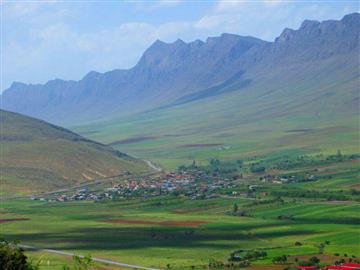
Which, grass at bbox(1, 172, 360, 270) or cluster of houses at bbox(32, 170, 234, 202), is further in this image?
cluster of houses at bbox(32, 170, 234, 202)

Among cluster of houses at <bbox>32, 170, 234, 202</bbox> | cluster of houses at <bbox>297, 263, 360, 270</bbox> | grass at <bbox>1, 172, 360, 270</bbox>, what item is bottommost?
cluster of houses at <bbox>297, 263, 360, 270</bbox>

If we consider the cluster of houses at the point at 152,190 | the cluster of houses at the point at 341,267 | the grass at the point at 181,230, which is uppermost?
the cluster of houses at the point at 152,190

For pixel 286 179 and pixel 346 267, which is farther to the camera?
pixel 286 179

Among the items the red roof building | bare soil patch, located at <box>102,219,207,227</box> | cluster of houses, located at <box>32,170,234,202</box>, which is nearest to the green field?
bare soil patch, located at <box>102,219,207,227</box>

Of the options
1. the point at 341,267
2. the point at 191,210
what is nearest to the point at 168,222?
the point at 191,210

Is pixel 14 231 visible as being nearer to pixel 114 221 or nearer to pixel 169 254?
pixel 114 221

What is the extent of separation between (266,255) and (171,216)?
A: 42.7 metres

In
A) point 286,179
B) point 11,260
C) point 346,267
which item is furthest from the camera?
point 286,179

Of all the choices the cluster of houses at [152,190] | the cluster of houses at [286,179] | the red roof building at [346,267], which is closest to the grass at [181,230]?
the red roof building at [346,267]

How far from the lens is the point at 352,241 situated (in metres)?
105

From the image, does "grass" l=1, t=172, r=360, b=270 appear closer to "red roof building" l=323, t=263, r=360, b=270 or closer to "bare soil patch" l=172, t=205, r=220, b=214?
"bare soil patch" l=172, t=205, r=220, b=214

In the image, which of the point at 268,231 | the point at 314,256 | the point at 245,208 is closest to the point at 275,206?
the point at 245,208

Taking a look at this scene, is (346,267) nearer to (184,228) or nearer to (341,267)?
(341,267)

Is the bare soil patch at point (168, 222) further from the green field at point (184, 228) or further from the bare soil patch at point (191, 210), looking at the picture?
the bare soil patch at point (191, 210)
